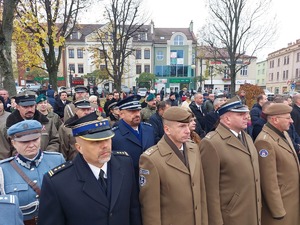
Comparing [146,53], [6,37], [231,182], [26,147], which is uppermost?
[146,53]

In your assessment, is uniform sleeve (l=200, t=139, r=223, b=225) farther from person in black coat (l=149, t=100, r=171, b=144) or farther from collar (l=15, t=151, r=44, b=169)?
person in black coat (l=149, t=100, r=171, b=144)

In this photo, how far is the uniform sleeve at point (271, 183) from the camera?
3055 millimetres

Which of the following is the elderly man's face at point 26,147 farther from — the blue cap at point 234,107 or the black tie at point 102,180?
the blue cap at point 234,107

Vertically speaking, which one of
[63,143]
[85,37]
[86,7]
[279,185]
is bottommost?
[279,185]

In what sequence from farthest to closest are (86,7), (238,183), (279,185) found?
(86,7)
(279,185)
(238,183)

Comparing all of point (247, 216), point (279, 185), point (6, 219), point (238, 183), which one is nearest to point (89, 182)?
point (6, 219)

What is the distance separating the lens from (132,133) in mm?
3195

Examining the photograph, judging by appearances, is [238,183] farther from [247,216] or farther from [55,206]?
[55,206]

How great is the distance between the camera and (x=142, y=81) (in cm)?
4153

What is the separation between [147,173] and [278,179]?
1.90 meters

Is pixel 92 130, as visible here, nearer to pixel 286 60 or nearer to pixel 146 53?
pixel 146 53

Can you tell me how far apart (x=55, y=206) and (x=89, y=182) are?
1.01ft

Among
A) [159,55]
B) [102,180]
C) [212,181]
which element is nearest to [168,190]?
[212,181]

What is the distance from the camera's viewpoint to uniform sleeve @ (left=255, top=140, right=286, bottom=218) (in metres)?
3.05
